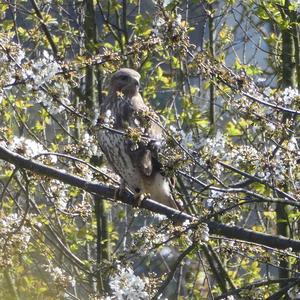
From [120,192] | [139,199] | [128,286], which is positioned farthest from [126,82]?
[128,286]

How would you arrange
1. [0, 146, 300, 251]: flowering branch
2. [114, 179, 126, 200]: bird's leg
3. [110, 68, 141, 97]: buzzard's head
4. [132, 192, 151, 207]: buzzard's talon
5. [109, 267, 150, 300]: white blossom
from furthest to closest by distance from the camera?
[110, 68, 141, 97]: buzzard's head
[114, 179, 126, 200]: bird's leg
[132, 192, 151, 207]: buzzard's talon
[0, 146, 300, 251]: flowering branch
[109, 267, 150, 300]: white blossom

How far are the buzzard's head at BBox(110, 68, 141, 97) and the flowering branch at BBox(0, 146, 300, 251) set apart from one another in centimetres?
112

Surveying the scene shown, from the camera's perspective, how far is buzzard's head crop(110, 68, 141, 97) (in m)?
6.12

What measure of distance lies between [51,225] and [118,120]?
8.14 ft

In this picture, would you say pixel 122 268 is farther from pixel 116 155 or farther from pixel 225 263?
pixel 225 263

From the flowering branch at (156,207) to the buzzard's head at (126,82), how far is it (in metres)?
1.12

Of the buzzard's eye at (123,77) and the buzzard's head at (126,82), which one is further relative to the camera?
the buzzard's eye at (123,77)

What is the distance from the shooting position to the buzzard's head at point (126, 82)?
612 centimetres

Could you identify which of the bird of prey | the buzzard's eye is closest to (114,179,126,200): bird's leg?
the bird of prey

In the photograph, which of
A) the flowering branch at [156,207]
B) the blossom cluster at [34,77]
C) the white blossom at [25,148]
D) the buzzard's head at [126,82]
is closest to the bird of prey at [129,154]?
the buzzard's head at [126,82]

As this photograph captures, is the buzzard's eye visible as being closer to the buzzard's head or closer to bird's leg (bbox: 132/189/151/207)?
the buzzard's head

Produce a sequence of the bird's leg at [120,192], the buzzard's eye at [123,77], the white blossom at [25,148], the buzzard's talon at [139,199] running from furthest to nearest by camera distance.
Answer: the buzzard's eye at [123,77] → the bird's leg at [120,192] → the buzzard's talon at [139,199] → the white blossom at [25,148]

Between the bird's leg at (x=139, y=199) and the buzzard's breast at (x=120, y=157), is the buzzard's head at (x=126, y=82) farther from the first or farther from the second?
the bird's leg at (x=139, y=199)

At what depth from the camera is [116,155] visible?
577cm
